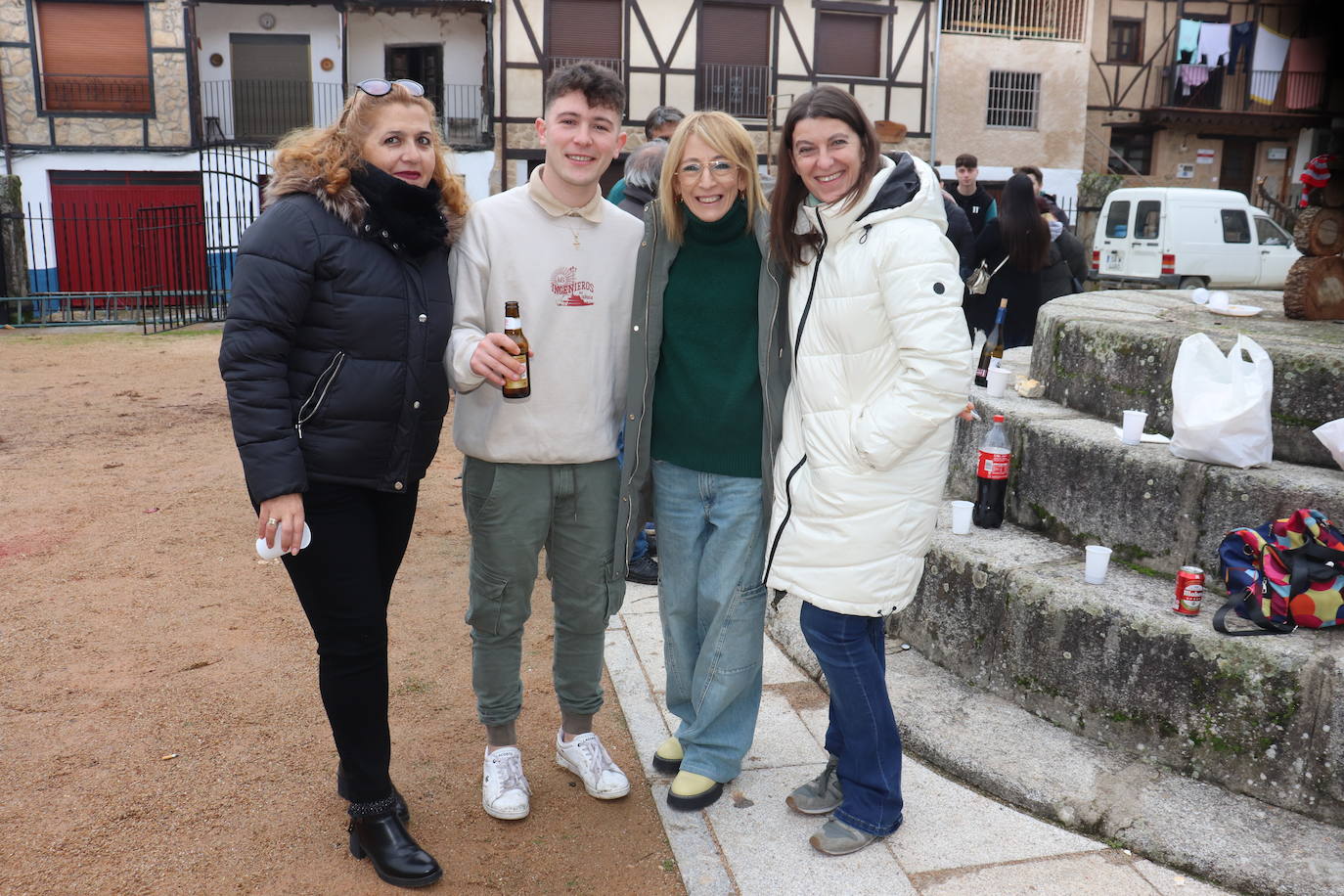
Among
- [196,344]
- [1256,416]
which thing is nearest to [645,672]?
[1256,416]

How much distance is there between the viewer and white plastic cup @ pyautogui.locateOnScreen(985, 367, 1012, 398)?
4.58 metres

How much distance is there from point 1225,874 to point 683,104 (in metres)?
19.5

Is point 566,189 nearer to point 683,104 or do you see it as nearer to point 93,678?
point 93,678

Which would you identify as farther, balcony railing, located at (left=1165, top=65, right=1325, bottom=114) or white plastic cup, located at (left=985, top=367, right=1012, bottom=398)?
balcony railing, located at (left=1165, top=65, right=1325, bottom=114)

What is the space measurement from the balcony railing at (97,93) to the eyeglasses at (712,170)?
2048 centimetres

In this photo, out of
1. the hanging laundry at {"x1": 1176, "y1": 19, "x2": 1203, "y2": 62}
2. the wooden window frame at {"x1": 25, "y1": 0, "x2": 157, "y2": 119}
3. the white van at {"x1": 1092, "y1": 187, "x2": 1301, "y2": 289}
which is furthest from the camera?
the hanging laundry at {"x1": 1176, "y1": 19, "x2": 1203, "y2": 62}

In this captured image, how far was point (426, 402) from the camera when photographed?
263cm

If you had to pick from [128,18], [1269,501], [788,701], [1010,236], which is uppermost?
[128,18]

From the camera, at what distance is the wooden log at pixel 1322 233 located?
15.2 ft

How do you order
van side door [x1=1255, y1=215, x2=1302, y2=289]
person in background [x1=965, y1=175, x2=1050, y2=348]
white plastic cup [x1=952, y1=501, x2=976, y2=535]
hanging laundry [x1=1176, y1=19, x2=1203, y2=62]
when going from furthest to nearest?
hanging laundry [x1=1176, y1=19, x2=1203, y2=62], van side door [x1=1255, y1=215, x2=1302, y2=289], person in background [x1=965, y1=175, x2=1050, y2=348], white plastic cup [x1=952, y1=501, x2=976, y2=535]

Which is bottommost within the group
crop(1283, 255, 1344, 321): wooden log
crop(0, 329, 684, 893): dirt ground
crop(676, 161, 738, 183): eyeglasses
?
crop(0, 329, 684, 893): dirt ground

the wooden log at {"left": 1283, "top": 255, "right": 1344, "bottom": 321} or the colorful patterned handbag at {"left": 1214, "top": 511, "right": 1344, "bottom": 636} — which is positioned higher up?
the wooden log at {"left": 1283, "top": 255, "right": 1344, "bottom": 321}

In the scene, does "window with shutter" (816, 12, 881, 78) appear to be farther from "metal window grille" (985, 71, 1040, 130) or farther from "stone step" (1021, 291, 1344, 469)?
"stone step" (1021, 291, 1344, 469)

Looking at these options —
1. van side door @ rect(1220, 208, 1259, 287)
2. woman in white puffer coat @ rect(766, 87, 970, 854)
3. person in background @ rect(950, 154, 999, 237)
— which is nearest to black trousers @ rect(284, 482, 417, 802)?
woman in white puffer coat @ rect(766, 87, 970, 854)
